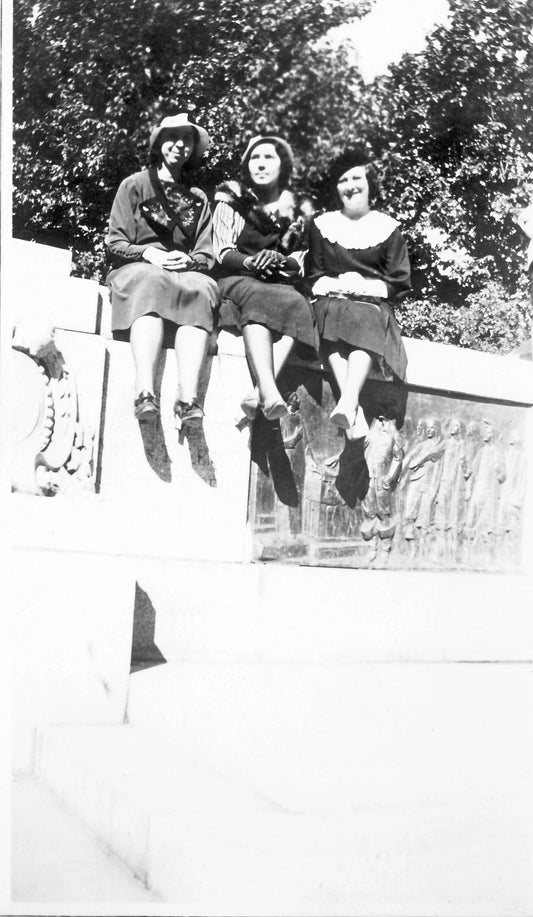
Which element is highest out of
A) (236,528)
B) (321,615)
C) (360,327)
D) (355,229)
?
(355,229)

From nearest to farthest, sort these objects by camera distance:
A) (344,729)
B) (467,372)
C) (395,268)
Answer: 1. (344,729)
2. (395,268)
3. (467,372)

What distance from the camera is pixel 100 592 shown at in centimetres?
452

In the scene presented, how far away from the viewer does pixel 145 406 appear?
5539 mm

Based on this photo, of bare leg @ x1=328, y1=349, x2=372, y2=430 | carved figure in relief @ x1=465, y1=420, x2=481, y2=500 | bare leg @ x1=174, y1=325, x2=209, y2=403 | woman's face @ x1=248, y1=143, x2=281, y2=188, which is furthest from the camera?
carved figure in relief @ x1=465, y1=420, x2=481, y2=500

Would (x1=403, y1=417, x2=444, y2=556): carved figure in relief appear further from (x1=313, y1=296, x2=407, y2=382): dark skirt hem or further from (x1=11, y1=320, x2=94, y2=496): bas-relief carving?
(x1=11, y1=320, x2=94, y2=496): bas-relief carving

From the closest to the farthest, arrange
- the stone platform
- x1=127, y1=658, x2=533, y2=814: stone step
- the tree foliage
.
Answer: the stone platform → x1=127, y1=658, x2=533, y2=814: stone step → the tree foliage

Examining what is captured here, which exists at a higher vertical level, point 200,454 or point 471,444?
point 471,444

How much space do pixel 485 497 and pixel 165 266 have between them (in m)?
2.68

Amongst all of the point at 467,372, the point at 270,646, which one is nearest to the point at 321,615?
the point at 270,646

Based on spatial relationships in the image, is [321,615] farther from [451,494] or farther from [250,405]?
[451,494]

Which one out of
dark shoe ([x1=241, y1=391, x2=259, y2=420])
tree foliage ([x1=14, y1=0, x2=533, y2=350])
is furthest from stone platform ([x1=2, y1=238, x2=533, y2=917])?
tree foliage ([x1=14, y1=0, x2=533, y2=350])

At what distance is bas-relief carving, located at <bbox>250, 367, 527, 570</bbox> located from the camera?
615cm

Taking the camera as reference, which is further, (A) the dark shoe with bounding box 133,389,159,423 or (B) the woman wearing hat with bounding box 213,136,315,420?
(B) the woman wearing hat with bounding box 213,136,315,420

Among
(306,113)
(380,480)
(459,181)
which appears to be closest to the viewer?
(380,480)
